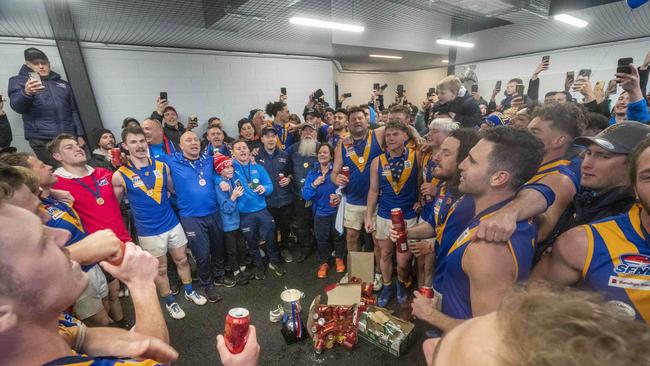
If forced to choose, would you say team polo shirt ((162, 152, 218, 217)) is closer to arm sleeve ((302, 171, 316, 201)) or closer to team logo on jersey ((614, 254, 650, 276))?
arm sleeve ((302, 171, 316, 201))

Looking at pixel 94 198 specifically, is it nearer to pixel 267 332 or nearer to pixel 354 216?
pixel 267 332

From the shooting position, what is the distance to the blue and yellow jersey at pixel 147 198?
2746 mm

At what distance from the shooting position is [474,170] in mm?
1565

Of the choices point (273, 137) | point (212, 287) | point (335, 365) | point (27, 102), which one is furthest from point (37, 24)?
point (335, 365)

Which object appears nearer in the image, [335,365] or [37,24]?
[335,365]

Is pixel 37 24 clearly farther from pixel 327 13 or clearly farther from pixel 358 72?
pixel 358 72

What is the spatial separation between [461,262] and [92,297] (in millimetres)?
2689

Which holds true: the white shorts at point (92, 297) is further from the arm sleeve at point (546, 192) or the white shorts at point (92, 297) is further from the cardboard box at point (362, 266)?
the arm sleeve at point (546, 192)

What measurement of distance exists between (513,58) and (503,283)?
39.2ft

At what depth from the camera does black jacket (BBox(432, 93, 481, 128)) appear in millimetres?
3943

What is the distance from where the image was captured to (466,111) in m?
3.96

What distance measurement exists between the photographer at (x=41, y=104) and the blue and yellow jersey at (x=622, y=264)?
5406 millimetres

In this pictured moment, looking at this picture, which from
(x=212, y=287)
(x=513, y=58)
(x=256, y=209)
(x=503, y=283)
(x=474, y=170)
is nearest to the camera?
(x=503, y=283)

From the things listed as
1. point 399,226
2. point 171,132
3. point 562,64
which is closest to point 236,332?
point 399,226
